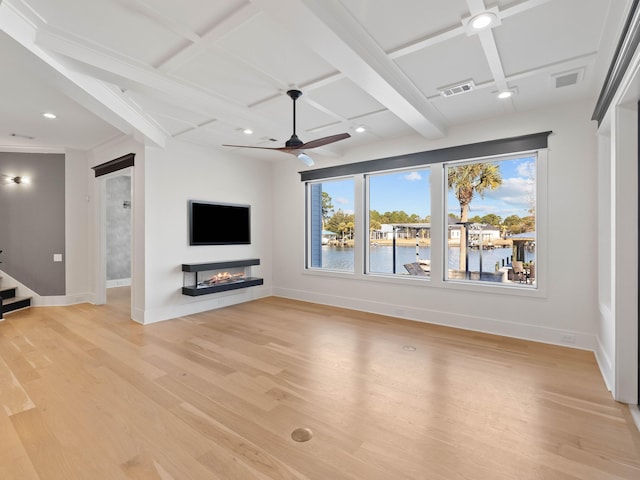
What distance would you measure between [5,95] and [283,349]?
4.34 meters

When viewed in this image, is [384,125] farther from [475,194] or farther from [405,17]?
[405,17]

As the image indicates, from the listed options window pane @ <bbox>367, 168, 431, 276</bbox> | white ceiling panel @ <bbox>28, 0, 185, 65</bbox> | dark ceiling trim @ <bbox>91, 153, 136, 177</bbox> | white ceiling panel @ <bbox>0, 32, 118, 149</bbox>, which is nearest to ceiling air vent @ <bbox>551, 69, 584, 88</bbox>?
window pane @ <bbox>367, 168, 431, 276</bbox>

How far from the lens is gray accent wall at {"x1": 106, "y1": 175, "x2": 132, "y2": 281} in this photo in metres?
7.86

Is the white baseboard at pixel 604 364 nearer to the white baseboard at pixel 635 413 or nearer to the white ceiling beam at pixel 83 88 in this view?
the white baseboard at pixel 635 413

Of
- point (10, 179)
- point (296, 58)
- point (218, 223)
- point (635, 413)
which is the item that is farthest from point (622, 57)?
point (10, 179)

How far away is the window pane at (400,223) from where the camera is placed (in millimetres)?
5082

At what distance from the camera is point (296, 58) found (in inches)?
110

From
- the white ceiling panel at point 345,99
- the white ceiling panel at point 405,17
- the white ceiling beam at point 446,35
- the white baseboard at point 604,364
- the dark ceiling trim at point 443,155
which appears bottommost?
the white baseboard at point 604,364

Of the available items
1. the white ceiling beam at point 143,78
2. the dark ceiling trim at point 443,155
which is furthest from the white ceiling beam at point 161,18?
the dark ceiling trim at point 443,155

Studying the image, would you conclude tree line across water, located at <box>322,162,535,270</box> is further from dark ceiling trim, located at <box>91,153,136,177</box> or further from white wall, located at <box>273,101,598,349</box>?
dark ceiling trim, located at <box>91,153,136,177</box>

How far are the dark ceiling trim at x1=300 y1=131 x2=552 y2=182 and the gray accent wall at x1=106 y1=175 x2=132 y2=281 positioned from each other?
203 inches

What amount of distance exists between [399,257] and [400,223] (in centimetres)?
58

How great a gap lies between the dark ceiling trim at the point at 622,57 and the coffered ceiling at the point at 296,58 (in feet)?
0.28

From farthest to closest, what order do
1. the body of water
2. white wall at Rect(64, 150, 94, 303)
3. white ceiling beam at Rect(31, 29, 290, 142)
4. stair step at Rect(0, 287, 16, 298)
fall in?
white wall at Rect(64, 150, 94, 303) → stair step at Rect(0, 287, 16, 298) → the body of water → white ceiling beam at Rect(31, 29, 290, 142)
